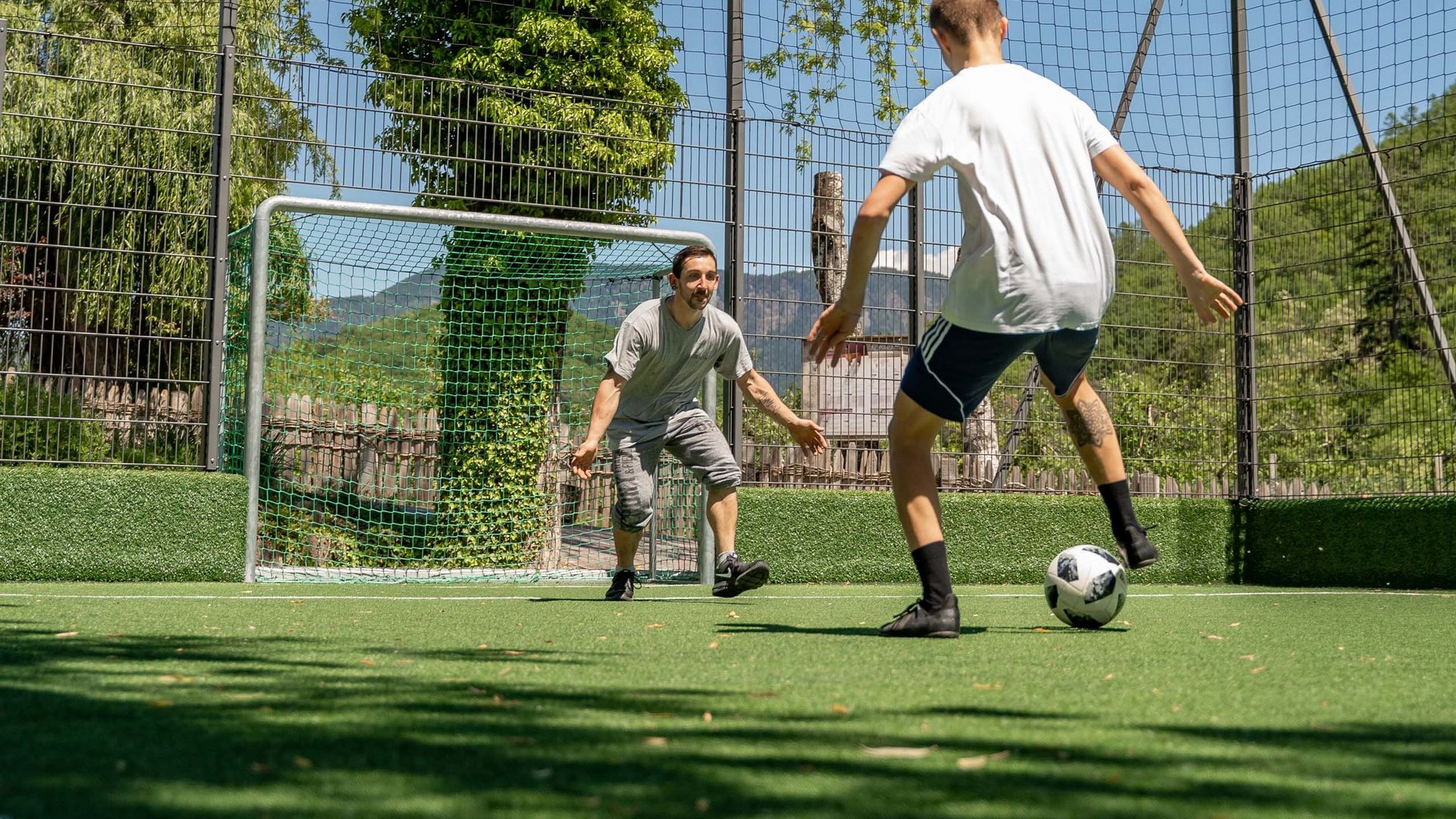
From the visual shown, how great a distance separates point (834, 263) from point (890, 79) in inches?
339

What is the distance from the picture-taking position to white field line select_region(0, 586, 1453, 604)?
6.32 meters

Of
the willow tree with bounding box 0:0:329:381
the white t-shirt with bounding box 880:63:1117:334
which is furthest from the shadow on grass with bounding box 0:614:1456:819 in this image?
the willow tree with bounding box 0:0:329:381

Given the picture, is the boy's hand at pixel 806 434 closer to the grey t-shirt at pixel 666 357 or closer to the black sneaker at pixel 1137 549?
the grey t-shirt at pixel 666 357

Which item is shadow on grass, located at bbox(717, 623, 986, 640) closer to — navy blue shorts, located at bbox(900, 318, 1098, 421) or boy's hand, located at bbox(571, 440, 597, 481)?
navy blue shorts, located at bbox(900, 318, 1098, 421)

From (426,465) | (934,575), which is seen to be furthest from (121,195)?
(934,575)

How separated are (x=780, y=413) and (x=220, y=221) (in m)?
4.49

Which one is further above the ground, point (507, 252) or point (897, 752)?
point (507, 252)

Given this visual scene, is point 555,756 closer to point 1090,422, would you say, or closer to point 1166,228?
point 1090,422

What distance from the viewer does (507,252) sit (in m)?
10.8

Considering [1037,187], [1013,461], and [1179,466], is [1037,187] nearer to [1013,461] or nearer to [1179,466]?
[1013,461]

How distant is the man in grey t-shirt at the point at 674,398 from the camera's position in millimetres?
6605

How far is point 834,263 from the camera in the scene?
10.3 metres

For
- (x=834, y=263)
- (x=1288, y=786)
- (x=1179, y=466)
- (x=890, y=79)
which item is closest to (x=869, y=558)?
(x=834, y=263)

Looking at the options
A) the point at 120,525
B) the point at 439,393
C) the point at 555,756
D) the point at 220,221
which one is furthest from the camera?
the point at 439,393
